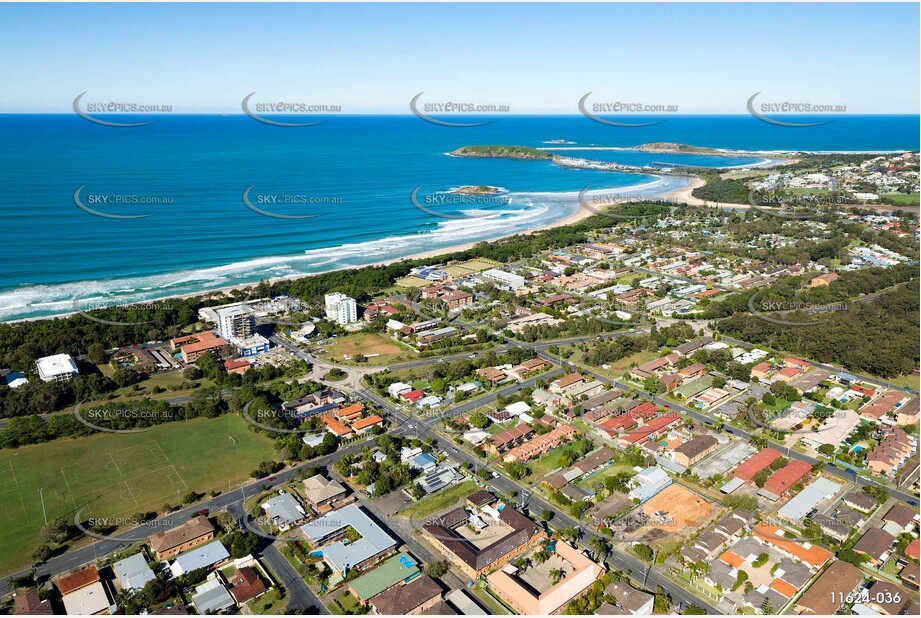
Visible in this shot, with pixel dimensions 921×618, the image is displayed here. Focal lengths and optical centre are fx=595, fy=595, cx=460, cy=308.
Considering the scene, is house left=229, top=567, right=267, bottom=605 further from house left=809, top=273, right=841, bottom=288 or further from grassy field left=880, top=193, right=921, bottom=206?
grassy field left=880, top=193, right=921, bottom=206

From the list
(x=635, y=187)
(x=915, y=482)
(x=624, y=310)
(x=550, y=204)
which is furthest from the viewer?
(x=635, y=187)

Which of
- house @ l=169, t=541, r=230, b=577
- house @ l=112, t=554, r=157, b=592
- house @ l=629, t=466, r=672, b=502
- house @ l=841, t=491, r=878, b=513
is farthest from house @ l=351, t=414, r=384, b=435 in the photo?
house @ l=841, t=491, r=878, b=513

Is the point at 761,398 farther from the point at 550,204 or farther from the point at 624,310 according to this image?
the point at 550,204

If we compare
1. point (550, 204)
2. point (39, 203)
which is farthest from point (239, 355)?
point (550, 204)

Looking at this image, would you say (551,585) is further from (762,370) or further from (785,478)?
(762,370)

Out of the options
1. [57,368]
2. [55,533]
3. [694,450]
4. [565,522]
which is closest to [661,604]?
[565,522]

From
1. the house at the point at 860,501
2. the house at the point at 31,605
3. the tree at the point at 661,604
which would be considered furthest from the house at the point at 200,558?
the house at the point at 860,501
